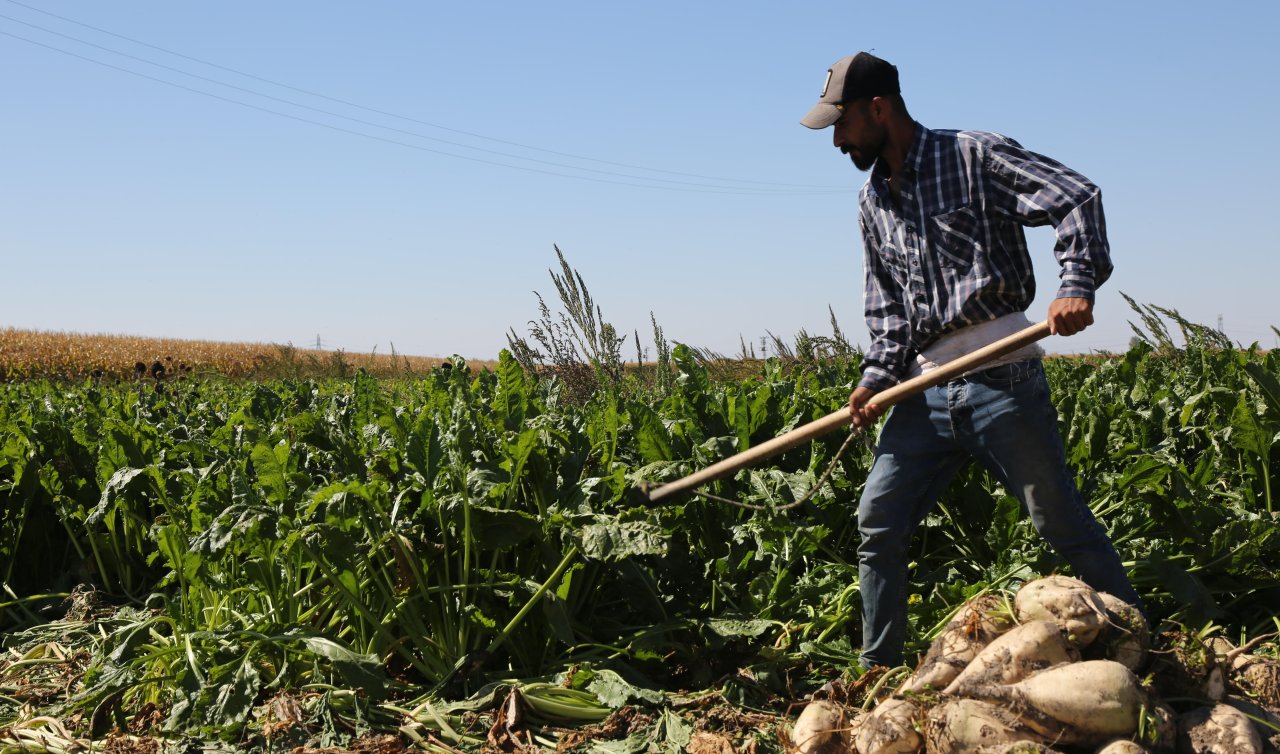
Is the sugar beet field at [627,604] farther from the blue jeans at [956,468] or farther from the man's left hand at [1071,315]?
the man's left hand at [1071,315]

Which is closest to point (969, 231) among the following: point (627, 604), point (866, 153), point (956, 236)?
point (956, 236)

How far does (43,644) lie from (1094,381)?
5787 millimetres

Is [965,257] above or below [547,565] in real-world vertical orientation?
above

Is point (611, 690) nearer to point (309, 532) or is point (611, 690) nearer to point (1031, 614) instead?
point (309, 532)

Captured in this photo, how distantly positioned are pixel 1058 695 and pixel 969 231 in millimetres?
1363

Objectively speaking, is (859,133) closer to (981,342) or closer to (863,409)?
(981,342)

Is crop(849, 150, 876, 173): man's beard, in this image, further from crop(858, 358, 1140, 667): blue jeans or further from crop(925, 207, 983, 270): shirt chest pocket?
crop(858, 358, 1140, 667): blue jeans

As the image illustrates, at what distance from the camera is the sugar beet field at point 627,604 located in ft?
9.19

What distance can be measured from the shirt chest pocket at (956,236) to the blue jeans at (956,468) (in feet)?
1.17

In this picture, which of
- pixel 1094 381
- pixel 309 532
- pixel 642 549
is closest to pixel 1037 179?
→ pixel 642 549

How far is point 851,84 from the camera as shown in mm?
3271

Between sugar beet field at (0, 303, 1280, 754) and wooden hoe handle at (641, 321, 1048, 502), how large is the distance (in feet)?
0.81

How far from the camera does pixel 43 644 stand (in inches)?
194

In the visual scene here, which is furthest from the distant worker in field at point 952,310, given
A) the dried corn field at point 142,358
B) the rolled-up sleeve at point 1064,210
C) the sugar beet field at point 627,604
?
the dried corn field at point 142,358
